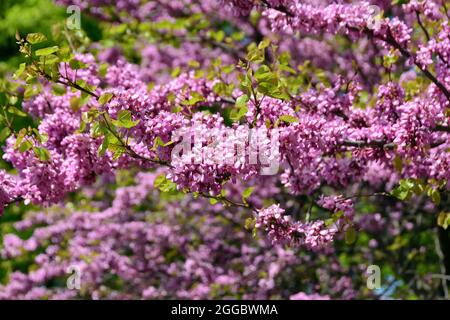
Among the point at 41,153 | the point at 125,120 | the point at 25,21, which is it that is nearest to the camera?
the point at 125,120

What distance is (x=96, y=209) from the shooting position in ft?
31.9

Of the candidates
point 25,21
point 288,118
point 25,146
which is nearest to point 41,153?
point 25,146

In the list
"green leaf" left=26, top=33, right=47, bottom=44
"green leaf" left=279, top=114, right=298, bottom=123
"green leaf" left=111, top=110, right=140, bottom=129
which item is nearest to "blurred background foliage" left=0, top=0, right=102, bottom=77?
"green leaf" left=26, top=33, right=47, bottom=44

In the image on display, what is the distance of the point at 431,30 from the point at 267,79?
236 cm

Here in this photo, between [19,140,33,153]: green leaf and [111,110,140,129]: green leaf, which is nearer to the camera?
[111,110,140,129]: green leaf

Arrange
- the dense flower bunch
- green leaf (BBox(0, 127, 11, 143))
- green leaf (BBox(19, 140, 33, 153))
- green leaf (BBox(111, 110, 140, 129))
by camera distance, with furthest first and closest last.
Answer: green leaf (BBox(0, 127, 11, 143))
green leaf (BBox(19, 140, 33, 153))
the dense flower bunch
green leaf (BBox(111, 110, 140, 129))

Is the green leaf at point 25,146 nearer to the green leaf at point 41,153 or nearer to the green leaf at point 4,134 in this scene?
the green leaf at point 41,153

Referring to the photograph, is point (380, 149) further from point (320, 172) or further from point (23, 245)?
point (23, 245)

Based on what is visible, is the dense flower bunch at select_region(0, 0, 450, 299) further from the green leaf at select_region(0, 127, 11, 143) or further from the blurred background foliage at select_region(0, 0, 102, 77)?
the blurred background foliage at select_region(0, 0, 102, 77)

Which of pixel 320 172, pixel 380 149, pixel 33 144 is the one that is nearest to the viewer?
pixel 33 144

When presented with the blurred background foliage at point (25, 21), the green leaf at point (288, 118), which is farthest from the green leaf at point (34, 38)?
the blurred background foliage at point (25, 21)

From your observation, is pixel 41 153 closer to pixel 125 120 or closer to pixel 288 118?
pixel 125 120
